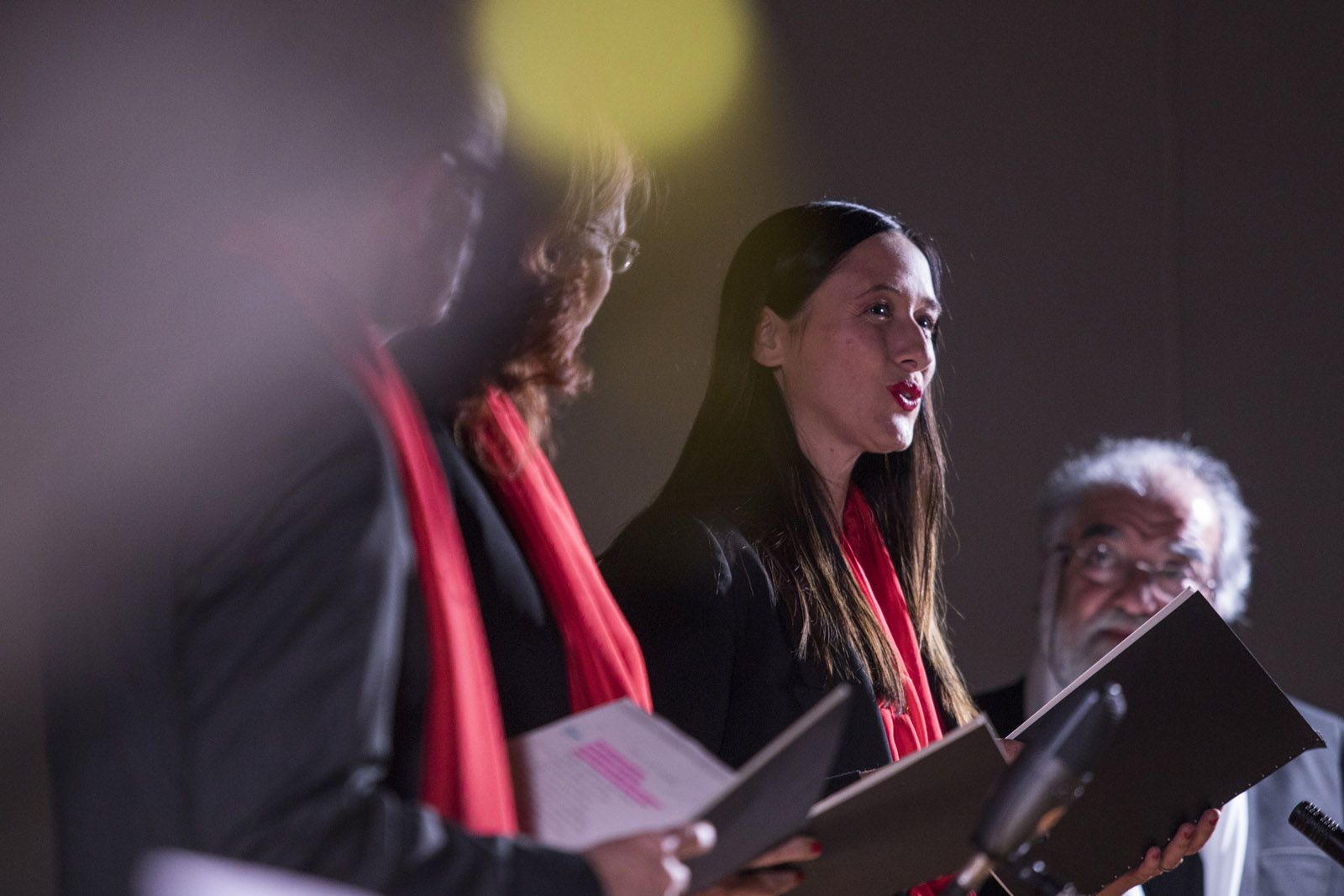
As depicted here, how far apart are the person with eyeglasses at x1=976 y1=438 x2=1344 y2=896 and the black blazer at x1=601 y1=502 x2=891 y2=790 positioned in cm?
116

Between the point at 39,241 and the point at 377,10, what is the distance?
3.35 ft

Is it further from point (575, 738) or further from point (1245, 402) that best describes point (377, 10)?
point (1245, 402)

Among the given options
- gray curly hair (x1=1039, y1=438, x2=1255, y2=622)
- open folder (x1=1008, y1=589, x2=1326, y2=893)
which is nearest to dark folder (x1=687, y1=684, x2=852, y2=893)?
open folder (x1=1008, y1=589, x2=1326, y2=893)

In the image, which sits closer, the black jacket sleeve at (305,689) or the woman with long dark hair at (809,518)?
the black jacket sleeve at (305,689)

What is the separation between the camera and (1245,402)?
139 inches

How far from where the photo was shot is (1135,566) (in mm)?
2758

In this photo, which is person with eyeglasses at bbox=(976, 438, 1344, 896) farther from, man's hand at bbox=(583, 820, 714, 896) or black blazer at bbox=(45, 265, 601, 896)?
black blazer at bbox=(45, 265, 601, 896)

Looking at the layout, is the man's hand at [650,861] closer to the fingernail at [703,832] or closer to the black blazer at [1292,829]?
the fingernail at [703,832]

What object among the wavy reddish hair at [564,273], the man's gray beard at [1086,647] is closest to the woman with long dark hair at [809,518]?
the wavy reddish hair at [564,273]

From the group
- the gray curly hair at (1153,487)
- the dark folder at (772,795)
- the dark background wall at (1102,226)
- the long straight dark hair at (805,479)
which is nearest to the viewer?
the dark folder at (772,795)

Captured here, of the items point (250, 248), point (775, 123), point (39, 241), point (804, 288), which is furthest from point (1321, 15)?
point (250, 248)

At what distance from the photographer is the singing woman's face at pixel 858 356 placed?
1875 millimetres

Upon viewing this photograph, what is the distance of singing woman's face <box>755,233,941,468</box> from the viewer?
1.88m

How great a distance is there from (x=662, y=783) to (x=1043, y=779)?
0.27 meters
